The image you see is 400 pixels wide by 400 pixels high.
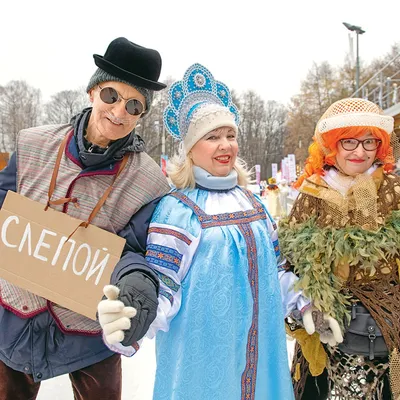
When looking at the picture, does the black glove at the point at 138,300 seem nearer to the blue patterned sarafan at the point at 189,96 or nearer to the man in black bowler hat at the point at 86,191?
the man in black bowler hat at the point at 86,191

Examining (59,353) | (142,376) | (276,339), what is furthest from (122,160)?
(142,376)

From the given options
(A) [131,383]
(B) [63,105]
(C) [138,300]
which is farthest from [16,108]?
(C) [138,300]

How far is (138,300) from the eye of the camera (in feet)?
4.28

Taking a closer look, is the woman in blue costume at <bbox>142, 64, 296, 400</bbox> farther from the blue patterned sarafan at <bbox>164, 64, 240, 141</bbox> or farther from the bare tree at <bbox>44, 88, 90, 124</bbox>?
the bare tree at <bbox>44, 88, 90, 124</bbox>

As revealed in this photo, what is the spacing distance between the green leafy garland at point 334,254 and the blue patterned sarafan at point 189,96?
74 centimetres

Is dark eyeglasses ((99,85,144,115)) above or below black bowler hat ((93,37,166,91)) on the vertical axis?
below

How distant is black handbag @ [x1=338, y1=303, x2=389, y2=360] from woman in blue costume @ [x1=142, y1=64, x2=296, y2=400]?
31cm

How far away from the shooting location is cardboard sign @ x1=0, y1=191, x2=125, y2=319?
1466 mm

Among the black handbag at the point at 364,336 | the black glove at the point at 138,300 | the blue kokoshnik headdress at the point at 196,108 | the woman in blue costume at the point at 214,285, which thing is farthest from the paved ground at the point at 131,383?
the blue kokoshnik headdress at the point at 196,108

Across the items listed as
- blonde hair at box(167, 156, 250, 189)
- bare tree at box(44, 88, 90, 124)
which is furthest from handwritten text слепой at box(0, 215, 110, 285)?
bare tree at box(44, 88, 90, 124)

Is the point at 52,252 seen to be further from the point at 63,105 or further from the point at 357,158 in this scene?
the point at 63,105

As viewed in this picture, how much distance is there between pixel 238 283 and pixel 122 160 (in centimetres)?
68

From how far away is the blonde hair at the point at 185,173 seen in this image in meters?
1.77

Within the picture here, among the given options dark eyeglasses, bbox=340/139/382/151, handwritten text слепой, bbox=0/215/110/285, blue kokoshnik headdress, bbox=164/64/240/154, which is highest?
blue kokoshnik headdress, bbox=164/64/240/154
